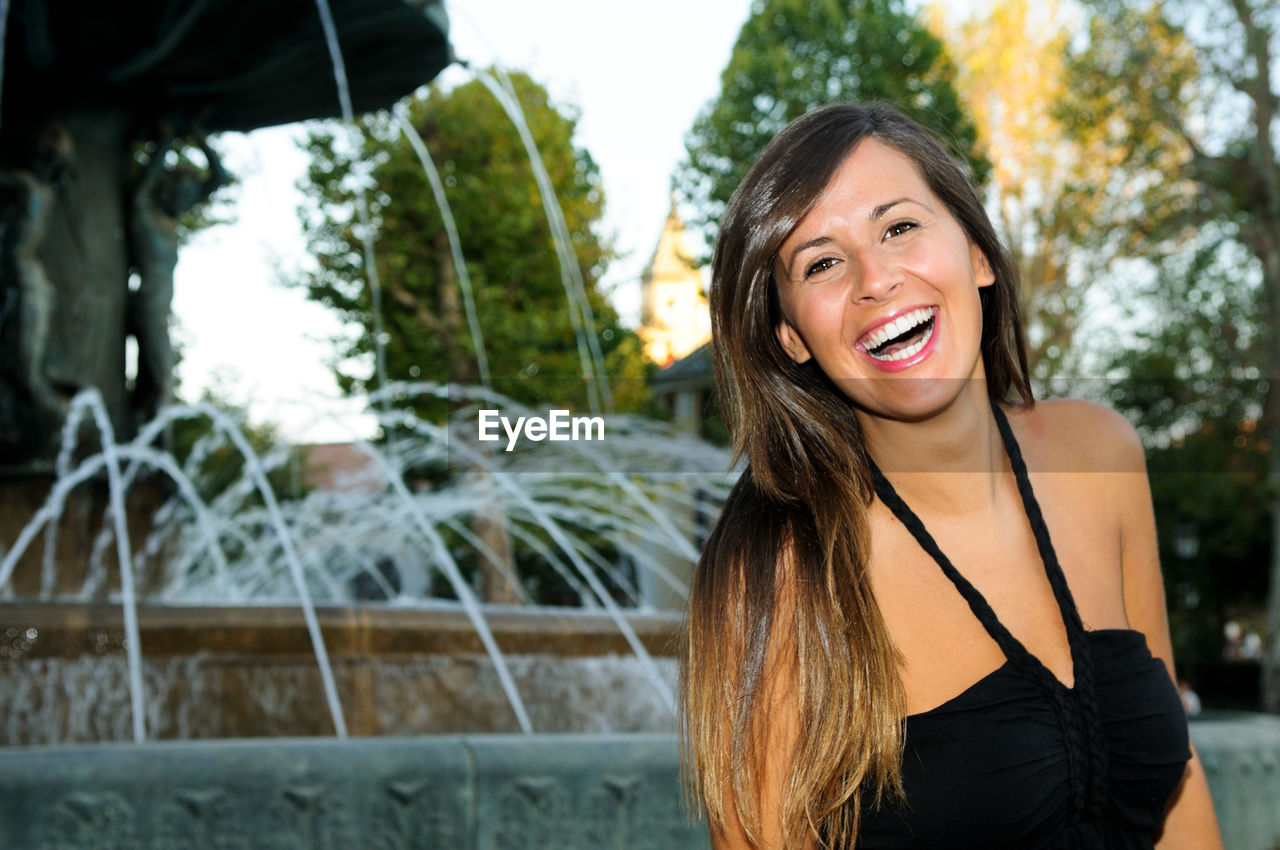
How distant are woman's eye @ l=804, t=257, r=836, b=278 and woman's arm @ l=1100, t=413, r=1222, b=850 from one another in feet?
1.85

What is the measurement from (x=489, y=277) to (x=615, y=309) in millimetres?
2751

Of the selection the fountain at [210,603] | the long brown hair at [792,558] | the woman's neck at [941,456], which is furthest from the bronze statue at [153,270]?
the woman's neck at [941,456]

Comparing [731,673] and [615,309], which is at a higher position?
[615,309]

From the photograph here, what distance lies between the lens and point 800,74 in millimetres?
20188

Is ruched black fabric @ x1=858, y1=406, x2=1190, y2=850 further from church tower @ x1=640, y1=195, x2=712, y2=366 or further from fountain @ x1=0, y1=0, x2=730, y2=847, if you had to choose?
church tower @ x1=640, y1=195, x2=712, y2=366

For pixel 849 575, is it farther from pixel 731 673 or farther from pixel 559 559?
pixel 559 559

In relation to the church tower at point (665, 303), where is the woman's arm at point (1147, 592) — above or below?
below

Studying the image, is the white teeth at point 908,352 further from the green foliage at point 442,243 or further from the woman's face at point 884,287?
the green foliage at point 442,243

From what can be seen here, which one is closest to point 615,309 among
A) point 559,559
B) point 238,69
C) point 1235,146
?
point 559,559

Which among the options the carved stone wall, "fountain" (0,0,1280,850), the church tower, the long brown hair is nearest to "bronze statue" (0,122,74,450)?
"fountain" (0,0,1280,850)

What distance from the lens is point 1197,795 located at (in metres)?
1.80

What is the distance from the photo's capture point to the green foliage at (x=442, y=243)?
23.2 metres

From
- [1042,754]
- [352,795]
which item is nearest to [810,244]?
[1042,754]

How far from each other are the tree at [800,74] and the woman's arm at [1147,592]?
60.7ft
